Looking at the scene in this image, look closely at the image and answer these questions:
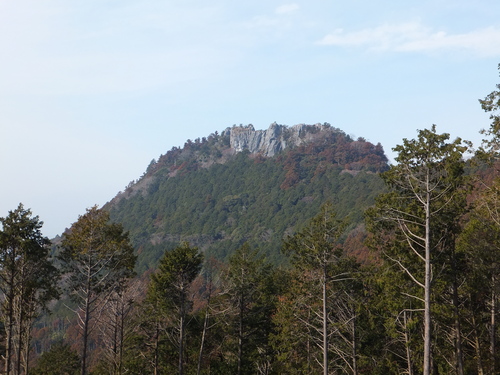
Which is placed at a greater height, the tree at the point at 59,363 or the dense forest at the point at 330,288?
→ the dense forest at the point at 330,288

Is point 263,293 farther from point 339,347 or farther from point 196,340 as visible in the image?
point 339,347

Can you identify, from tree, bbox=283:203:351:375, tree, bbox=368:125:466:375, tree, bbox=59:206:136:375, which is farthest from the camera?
tree, bbox=59:206:136:375

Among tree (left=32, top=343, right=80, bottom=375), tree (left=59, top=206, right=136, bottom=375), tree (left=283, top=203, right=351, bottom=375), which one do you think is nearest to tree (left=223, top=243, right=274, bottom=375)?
tree (left=283, top=203, right=351, bottom=375)

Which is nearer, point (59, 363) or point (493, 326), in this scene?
point (493, 326)

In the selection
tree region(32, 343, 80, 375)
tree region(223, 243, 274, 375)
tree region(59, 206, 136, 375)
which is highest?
tree region(59, 206, 136, 375)

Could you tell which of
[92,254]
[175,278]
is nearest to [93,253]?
[92,254]

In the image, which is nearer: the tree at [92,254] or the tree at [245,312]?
the tree at [92,254]

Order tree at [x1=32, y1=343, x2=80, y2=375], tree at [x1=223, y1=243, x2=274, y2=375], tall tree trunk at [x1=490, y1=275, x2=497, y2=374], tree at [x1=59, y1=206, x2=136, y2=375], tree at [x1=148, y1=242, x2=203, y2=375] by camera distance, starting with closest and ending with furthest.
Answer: tall tree trunk at [x1=490, y1=275, x2=497, y2=374] < tree at [x1=59, y1=206, x2=136, y2=375] < tree at [x1=148, y1=242, x2=203, y2=375] < tree at [x1=223, y1=243, x2=274, y2=375] < tree at [x1=32, y1=343, x2=80, y2=375]

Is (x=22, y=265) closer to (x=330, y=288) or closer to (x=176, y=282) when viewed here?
(x=176, y=282)

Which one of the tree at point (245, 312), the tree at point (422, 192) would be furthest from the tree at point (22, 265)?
the tree at point (422, 192)

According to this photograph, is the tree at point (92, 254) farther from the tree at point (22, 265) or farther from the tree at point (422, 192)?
the tree at point (422, 192)

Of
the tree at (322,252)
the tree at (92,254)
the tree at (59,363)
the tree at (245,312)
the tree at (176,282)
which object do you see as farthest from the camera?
the tree at (59,363)

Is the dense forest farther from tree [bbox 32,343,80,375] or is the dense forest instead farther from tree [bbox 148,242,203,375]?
tree [bbox 32,343,80,375]

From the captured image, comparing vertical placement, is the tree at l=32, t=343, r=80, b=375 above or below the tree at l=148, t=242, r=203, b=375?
below
